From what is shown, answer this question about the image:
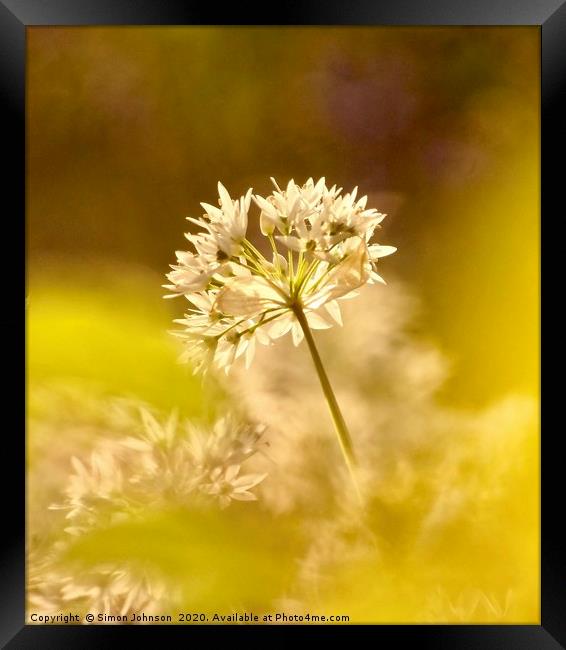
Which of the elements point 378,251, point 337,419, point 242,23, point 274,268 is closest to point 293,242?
point 274,268

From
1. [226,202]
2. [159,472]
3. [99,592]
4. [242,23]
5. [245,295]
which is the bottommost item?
[99,592]

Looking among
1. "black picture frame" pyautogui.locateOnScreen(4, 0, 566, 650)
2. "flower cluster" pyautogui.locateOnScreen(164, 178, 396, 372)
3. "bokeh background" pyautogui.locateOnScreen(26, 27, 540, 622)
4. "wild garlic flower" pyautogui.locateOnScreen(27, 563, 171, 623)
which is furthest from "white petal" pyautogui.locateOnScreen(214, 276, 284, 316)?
"wild garlic flower" pyautogui.locateOnScreen(27, 563, 171, 623)

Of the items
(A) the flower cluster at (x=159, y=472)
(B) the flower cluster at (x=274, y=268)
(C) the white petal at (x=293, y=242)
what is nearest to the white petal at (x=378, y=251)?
(B) the flower cluster at (x=274, y=268)

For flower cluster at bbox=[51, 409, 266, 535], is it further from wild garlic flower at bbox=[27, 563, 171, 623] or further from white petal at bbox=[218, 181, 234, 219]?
white petal at bbox=[218, 181, 234, 219]

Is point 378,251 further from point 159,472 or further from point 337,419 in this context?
point 159,472

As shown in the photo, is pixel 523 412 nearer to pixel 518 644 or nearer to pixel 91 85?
pixel 518 644

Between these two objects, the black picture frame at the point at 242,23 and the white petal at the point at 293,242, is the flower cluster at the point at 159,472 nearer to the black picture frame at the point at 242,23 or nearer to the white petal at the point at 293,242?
the black picture frame at the point at 242,23

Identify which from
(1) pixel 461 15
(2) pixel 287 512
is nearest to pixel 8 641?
(2) pixel 287 512
